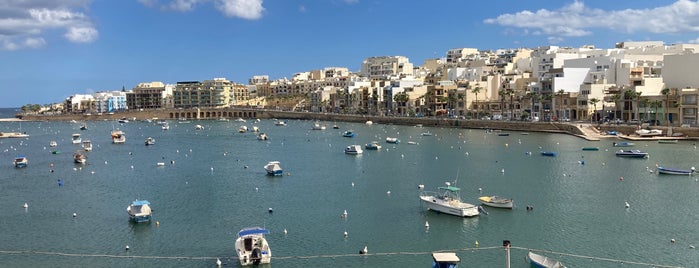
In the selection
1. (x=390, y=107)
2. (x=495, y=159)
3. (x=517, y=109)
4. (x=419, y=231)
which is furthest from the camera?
(x=390, y=107)

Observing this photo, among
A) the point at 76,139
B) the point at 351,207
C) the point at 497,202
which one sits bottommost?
the point at 351,207

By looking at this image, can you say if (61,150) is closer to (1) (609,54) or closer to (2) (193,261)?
(2) (193,261)

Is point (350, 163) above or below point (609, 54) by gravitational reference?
below

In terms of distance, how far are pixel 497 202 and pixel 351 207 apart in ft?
27.2

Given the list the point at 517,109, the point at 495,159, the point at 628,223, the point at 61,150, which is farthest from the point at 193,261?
the point at 517,109

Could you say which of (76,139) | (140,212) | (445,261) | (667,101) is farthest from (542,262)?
(76,139)

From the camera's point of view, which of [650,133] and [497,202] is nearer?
[497,202]

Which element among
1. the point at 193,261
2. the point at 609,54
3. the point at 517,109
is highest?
the point at 609,54

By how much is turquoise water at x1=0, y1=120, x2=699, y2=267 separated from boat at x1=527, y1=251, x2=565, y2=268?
2.30ft

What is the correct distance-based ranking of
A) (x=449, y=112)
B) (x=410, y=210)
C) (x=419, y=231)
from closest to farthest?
(x=419, y=231) → (x=410, y=210) → (x=449, y=112)

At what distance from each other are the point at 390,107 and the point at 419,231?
345 feet

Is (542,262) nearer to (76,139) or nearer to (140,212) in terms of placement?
(140,212)

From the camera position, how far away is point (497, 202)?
3569cm

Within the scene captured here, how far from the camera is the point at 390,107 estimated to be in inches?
5349
